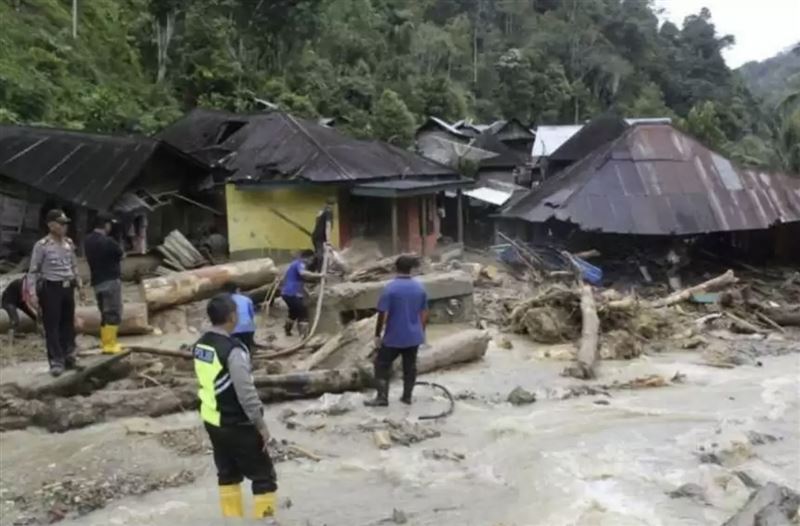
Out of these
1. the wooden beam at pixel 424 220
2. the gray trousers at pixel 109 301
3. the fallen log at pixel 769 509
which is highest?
the wooden beam at pixel 424 220

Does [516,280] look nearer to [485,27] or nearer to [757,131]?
[757,131]

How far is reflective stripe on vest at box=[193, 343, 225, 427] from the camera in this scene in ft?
18.9

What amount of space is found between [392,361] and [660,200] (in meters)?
14.7

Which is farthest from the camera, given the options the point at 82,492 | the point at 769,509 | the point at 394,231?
the point at 394,231

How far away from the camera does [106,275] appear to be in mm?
10438

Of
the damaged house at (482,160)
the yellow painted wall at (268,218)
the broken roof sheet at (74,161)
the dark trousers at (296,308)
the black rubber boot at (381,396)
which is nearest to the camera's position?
the black rubber boot at (381,396)

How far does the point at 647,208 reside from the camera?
22406 mm

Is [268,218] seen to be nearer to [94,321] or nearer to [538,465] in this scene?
[94,321]

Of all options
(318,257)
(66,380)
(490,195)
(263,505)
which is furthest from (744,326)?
(490,195)

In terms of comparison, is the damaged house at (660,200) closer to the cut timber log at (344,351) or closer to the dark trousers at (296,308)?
the dark trousers at (296,308)

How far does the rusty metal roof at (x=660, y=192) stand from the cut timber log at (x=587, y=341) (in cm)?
745

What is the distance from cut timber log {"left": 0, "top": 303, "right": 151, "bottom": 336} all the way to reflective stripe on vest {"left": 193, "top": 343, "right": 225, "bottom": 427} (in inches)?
287

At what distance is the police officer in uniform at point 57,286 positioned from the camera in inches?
359

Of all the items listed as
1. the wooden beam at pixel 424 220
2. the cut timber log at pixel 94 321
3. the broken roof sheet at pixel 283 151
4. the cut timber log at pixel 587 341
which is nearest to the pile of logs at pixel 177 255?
the broken roof sheet at pixel 283 151
